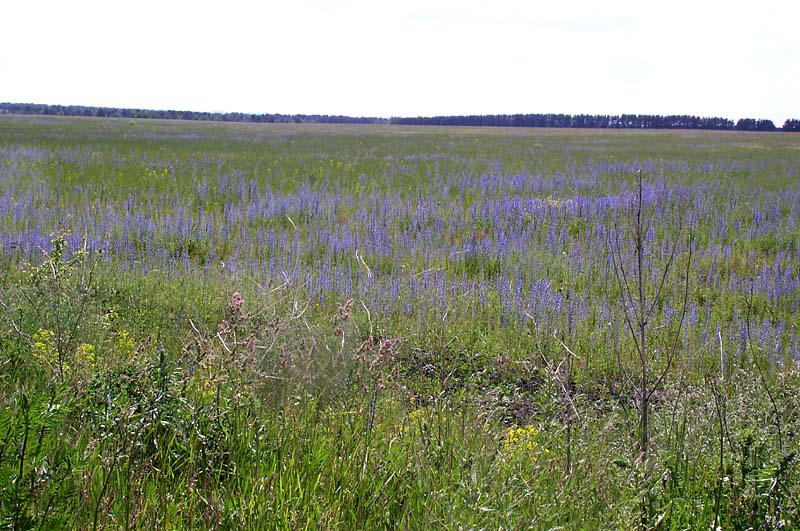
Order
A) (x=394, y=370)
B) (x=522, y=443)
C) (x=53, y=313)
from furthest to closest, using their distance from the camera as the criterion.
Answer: (x=53, y=313) → (x=394, y=370) → (x=522, y=443)

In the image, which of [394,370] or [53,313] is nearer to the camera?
[394,370]

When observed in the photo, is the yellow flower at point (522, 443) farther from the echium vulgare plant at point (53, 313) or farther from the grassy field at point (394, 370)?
the echium vulgare plant at point (53, 313)

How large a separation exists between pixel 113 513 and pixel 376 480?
104 cm

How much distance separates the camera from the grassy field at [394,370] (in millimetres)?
2639

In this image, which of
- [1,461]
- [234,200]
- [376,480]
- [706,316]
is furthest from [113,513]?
[234,200]

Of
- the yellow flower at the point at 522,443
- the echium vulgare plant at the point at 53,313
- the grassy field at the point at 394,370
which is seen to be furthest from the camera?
the echium vulgare plant at the point at 53,313

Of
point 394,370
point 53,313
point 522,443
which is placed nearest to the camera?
point 522,443

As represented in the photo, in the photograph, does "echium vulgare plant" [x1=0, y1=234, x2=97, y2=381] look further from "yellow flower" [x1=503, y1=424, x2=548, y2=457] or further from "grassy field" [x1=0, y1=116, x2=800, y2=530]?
"yellow flower" [x1=503, y1=424, x2=548, y2=457]

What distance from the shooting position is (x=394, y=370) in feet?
12.2

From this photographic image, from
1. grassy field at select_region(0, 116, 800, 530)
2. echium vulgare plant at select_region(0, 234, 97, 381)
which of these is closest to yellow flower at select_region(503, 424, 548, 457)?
grassy field at select_region(0, 116, 800, 530)

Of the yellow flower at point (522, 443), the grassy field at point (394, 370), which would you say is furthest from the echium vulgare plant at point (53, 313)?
the yellow flower at point (522, 443)

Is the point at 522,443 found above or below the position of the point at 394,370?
below

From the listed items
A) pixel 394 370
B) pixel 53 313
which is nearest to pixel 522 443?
pixel 394 370

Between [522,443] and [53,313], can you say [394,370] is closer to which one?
[522,443]
